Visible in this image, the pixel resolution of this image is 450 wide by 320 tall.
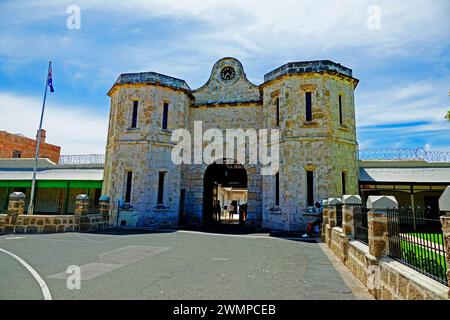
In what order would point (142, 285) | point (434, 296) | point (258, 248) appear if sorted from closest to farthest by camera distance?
point (434, 296) < point (142, 285) < point (258, 248)

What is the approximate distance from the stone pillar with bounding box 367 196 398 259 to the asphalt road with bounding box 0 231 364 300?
876 millimetres

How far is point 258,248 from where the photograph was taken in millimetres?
8945

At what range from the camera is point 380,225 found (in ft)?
15.4

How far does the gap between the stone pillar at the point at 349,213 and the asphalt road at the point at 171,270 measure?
94 cm

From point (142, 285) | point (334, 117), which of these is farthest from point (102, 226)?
point (334, 117)

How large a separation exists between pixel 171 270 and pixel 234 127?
37.8 ft

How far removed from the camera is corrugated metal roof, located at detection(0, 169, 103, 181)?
19259 mm

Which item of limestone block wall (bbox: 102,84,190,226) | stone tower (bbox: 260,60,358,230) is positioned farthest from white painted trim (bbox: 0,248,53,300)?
stone tower (bbox: 260,60,358,230)

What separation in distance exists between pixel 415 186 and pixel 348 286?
13.3 m

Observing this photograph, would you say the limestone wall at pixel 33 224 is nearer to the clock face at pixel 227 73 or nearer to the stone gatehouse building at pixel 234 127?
the stone gatehouse building at pixel 234 127

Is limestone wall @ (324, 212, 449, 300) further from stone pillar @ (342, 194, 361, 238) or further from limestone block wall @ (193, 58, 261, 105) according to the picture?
limestone block wall @ (193, 58, 261, 105)

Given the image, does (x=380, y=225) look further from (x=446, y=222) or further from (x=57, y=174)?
(x=57, y=174)

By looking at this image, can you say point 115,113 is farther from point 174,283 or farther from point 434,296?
point 434,296

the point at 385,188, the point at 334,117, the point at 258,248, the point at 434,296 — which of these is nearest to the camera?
the point at 434,296
